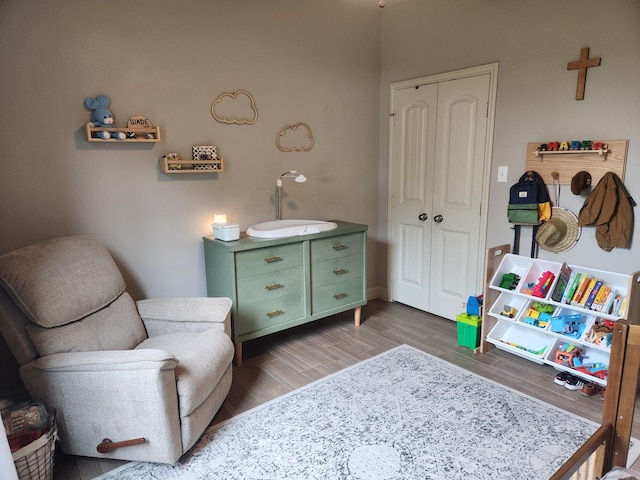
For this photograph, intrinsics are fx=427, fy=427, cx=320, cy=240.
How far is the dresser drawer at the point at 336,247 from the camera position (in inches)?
124

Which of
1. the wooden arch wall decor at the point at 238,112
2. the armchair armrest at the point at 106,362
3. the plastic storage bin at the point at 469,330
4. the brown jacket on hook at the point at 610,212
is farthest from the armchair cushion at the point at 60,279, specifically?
the brown jacket on hook at the point at 610,212

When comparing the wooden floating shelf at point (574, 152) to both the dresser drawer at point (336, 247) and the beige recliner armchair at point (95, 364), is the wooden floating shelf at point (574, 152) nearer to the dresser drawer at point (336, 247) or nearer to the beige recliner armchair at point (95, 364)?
the dresser drawer at point (336, 247)

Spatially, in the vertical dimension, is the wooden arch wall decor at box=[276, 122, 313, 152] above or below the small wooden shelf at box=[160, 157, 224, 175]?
above

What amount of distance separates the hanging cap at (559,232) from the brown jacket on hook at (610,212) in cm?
14

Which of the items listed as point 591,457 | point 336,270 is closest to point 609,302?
point 591,457

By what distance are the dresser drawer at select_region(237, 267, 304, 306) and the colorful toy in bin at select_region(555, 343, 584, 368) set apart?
1713 millimetres

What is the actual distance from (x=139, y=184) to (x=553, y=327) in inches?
108

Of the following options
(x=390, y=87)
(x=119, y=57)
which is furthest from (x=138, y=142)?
(x=390, y=87)

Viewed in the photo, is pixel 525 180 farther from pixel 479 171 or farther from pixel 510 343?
pixel 510 343

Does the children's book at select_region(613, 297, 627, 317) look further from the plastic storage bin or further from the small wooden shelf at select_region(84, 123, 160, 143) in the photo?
the small wooden shelf at select_region(84, 123, 160, 143)

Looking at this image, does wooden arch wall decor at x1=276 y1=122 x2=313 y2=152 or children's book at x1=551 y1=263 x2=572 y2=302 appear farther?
wooden arch wall decor at x1=276 y1=122 x2=313 y2=152

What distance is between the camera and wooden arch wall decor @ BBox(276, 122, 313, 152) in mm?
3365

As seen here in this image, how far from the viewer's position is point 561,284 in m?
2.66

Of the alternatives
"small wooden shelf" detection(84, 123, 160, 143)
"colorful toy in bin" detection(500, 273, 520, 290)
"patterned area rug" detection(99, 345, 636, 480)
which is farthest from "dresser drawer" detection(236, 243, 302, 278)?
"colorful toy in bin" detection(500, 273, 520, 290)
